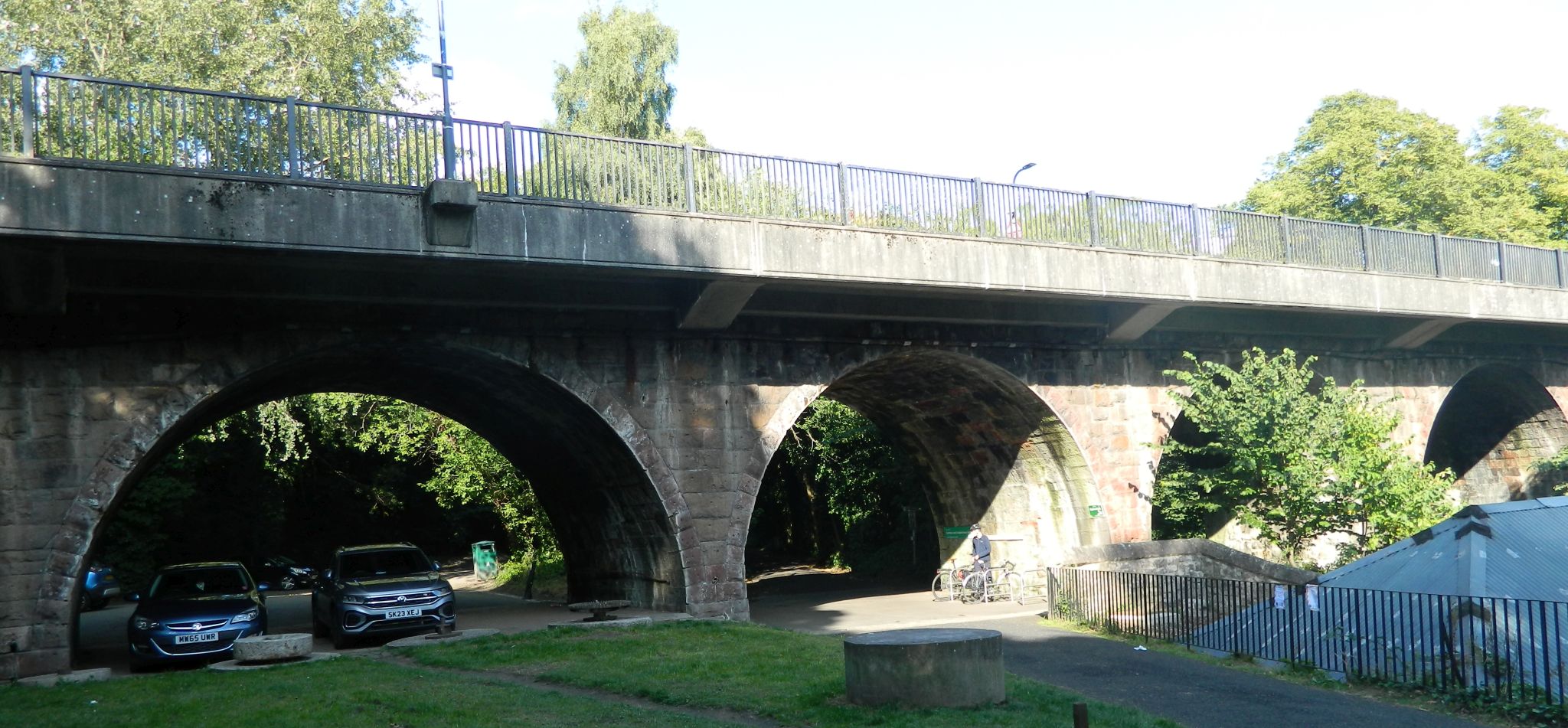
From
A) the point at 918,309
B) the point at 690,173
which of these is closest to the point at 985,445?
the point at 918,309

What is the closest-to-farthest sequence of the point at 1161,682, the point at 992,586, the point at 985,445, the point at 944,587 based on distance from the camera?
the point at 1161,682, the point at 992,586, the point at 985,445, the point at 944,587

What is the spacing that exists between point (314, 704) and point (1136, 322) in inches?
559

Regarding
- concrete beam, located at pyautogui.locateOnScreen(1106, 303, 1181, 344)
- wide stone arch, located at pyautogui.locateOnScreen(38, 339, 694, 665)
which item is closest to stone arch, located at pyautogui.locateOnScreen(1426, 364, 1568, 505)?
concrete beam, located at pyautogui.locateOnScreen(1106, 303, 1181, 344)

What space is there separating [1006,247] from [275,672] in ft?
35.1

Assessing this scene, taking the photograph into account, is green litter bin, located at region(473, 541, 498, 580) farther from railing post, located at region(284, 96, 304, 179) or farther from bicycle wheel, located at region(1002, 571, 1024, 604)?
railing post, located at region(284, 96, 304, 179)

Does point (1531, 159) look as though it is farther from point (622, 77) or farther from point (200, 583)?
point (200, 583)

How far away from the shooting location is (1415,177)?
1480 inches

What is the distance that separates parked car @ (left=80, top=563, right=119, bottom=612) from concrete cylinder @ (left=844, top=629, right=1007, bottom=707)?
85.7 ft

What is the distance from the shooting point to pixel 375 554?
679 inches

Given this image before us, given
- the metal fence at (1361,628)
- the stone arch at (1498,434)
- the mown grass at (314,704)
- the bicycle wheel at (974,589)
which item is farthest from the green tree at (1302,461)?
the mown grass at (314,704)

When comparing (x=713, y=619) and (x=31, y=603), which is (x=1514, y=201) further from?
(x=31, y=603)

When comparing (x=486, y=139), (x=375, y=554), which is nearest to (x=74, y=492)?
(x=375, y=554)

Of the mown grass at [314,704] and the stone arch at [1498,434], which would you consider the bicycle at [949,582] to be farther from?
the stone arch at [1498,434]

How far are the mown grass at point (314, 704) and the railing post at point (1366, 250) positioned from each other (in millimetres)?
16962
